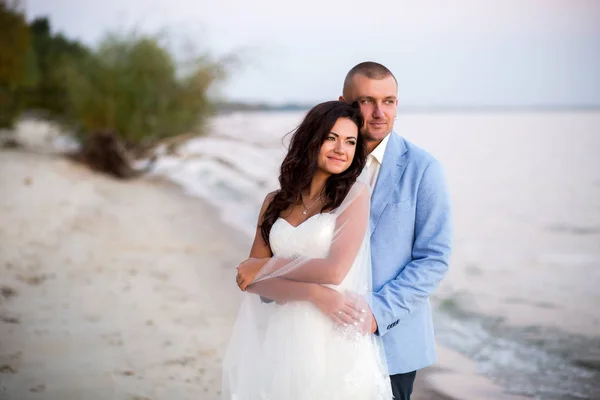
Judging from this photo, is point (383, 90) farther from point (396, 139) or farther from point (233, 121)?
point (233, 121)

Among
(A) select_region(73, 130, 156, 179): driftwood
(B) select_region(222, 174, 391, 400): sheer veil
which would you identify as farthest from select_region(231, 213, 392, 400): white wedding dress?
(A) select_region(73, 130, 156, 179): driftwood

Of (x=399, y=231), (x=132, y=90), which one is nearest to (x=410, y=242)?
(x=399, y=231)

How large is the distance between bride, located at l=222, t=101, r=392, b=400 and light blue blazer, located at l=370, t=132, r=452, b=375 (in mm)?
89

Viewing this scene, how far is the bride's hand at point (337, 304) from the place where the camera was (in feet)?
7.52

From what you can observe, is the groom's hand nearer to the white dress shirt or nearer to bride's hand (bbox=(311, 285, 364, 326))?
bride's hand (bbox=(311, 285, 364, 326))

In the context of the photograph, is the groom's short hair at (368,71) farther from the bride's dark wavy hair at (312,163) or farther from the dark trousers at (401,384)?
the dark trousers at (401,384)

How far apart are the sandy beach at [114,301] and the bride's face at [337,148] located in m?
2.29

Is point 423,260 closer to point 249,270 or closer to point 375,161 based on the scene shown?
point 375,161

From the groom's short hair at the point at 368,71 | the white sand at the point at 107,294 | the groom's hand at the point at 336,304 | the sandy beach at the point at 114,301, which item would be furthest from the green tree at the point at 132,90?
the groom's hand at the point at 336,304

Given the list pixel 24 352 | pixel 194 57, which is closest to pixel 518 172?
pixel 194 57

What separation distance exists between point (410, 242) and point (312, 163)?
0.46 m

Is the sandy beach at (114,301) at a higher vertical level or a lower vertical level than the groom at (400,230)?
lower

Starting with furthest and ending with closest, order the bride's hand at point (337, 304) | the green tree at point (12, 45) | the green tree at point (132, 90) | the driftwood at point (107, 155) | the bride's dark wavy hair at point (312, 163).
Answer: the green tree at point (132, 90)
the driftwood at point (107, 155)
the green tree at point (12, 45)
the bride's dark wavy hair at point (312, 163)
the bride's hand at point (337, 304)

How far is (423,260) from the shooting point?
2441 millimetres
